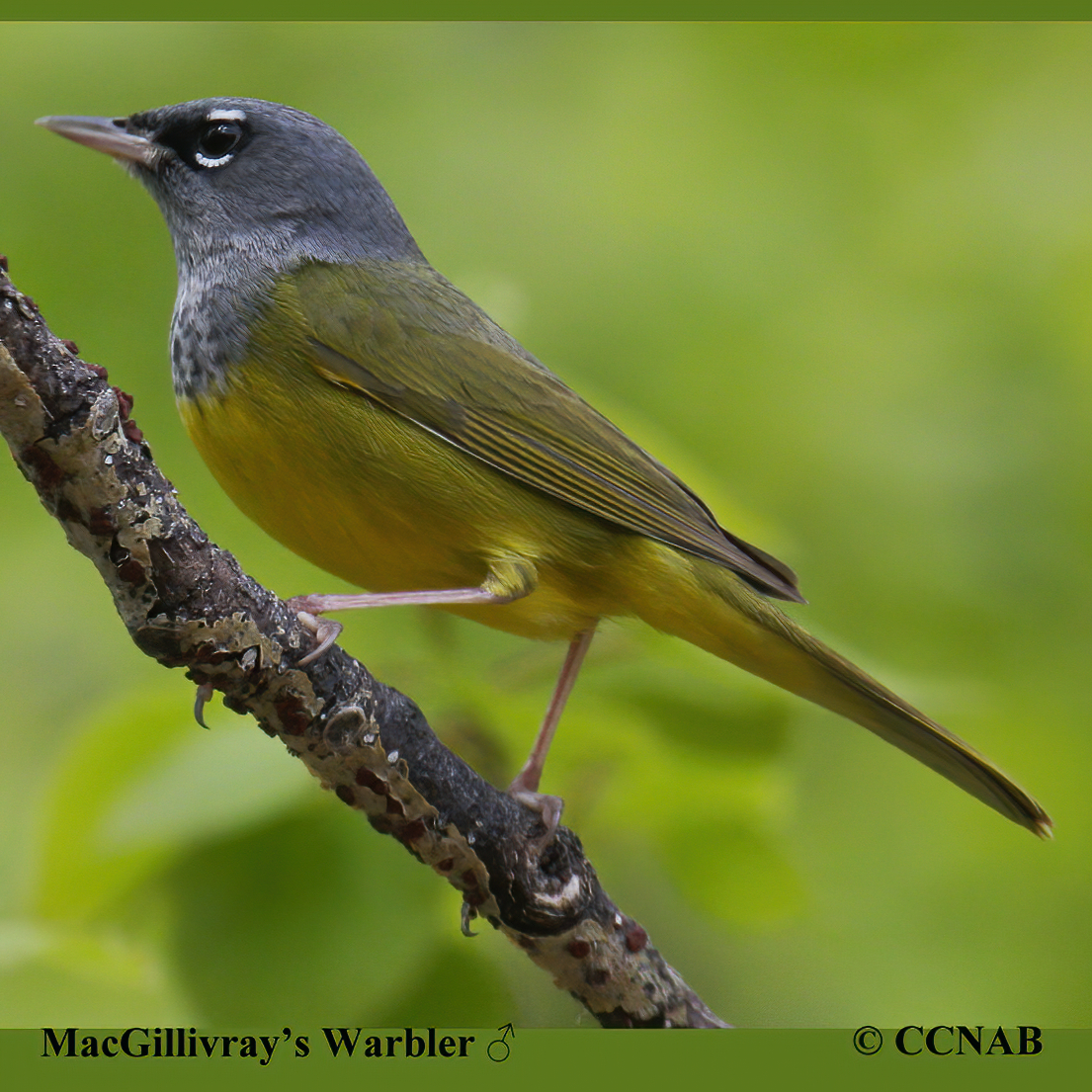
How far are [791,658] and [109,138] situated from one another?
2.92 meters

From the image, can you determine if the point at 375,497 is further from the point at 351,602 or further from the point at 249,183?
the point at 249,183

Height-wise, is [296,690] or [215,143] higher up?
[215,143]

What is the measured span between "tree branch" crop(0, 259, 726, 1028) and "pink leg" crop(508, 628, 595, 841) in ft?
0.16

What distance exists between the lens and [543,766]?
344 centimetres

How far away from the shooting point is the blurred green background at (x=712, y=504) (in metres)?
3.01

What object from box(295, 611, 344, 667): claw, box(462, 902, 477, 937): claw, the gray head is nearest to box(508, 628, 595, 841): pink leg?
box(462, 902, 477, 937): claw

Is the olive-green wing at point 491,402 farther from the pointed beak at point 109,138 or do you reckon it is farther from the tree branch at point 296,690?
the tree branch at point 296,690

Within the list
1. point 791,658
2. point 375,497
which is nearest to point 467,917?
point 375,497

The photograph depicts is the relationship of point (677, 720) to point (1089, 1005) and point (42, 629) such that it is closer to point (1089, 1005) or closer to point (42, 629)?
point (1089, 1005)

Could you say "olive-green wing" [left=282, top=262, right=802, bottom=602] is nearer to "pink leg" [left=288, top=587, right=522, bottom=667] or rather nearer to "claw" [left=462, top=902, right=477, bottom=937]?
"pink leg" [left=288, top=587, right=522, bottom=667]

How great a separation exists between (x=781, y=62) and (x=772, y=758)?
3.18 m

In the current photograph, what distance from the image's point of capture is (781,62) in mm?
5082

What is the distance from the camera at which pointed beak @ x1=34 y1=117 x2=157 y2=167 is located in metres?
4.17

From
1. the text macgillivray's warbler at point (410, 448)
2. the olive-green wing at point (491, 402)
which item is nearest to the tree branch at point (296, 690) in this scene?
the text macgillivray's warbler at point (410, 448)
